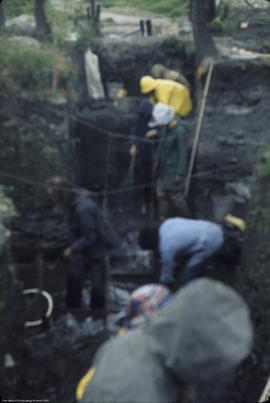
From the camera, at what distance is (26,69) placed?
27.1 feet

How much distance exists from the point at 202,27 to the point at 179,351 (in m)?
8.13

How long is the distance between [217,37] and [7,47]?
15.2ft

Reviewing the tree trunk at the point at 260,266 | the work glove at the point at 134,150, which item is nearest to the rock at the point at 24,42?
the work glove at the point at 134,150

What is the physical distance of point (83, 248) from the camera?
6.66 m

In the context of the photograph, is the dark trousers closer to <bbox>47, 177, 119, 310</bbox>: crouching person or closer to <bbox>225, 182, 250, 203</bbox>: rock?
<bbox>47, 177, 119, 310</bbox>: crouching person

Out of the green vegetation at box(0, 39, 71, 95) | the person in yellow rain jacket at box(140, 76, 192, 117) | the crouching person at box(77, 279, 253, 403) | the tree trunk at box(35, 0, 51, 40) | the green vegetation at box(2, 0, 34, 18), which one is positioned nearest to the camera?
the crouching person at box(77, 279, 253, 403)

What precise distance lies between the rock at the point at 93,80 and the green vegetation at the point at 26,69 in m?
1.83

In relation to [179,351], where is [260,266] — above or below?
below

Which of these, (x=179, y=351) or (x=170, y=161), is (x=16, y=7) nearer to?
(x=170, y=161)

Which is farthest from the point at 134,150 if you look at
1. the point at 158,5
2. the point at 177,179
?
the point at 158,5

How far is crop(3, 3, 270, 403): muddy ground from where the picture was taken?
700cm

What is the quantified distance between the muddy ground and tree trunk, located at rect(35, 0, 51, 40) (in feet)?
4.94

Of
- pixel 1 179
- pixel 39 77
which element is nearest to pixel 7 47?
pixel 39 77

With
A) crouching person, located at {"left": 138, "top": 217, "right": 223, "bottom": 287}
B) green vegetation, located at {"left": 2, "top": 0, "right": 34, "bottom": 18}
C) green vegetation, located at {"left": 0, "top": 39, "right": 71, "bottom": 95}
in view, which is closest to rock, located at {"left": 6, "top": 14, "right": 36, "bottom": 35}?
green vegetation, located at {"left": 2, "top": 0, "right": 34, "bottom": 18}
